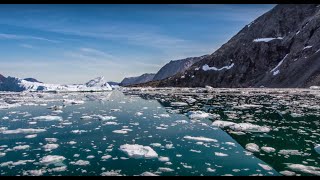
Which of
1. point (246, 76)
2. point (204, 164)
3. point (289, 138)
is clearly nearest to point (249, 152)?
point (204, 164)

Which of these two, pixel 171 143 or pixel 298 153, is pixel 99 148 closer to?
pixel 171 143

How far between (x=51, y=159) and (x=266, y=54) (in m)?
146

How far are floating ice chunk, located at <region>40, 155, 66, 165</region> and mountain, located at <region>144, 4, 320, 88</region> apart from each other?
10496 cm

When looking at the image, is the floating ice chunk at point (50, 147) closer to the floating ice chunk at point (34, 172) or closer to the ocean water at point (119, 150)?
the ocean water at point (119, 150)

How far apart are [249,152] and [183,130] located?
4993 mm

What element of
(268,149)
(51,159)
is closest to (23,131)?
(51,159)

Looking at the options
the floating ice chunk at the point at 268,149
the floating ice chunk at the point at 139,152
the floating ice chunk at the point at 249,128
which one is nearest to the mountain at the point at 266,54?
the floating ice chunk at the point at 249,128

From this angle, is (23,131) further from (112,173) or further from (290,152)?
(290,152)

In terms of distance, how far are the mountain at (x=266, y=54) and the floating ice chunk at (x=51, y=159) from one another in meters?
105

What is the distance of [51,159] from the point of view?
394 inches

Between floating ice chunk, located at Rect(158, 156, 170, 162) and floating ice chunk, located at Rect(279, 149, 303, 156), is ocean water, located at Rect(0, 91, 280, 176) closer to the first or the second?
floating ice chunk, located at Rect(158, 156, 170, 162)

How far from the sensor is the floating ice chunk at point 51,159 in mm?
9823

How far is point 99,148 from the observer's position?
12.0m

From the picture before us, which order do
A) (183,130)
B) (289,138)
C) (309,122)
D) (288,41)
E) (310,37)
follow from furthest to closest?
1. (288,41)
2. (310,37)
3. (309,122)
4. (183,130)
5. (289,138)
